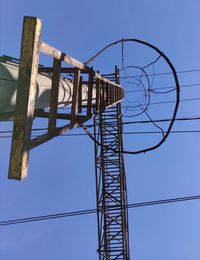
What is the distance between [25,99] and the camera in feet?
12.4

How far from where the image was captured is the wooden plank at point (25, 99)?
3.64m

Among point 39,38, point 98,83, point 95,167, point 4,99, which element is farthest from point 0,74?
point 95,167

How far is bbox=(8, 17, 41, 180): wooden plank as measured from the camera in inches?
143

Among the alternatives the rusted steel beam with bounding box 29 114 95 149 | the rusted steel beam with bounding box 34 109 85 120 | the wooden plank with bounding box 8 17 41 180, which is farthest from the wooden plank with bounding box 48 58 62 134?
the wooden plank with bounding box 8 17 41 180

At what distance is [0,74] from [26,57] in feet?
1.88

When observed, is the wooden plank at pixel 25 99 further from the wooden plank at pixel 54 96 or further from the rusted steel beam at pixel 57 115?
the rusted steel beam at pixel 57 115

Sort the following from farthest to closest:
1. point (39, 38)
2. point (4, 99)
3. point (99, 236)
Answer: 1. point (99, 236)
2. point (4, 99)
3. point (39, 38)

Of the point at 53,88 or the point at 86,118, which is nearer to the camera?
the point at 53,88

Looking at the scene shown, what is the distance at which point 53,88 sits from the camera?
16.5 ft

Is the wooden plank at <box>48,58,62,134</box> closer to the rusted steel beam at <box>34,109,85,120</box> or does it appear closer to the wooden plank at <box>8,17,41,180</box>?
the rusted steel beam at <box>34,109,85,120</box>

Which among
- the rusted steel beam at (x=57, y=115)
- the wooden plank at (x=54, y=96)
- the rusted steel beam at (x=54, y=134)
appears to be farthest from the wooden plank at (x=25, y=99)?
the rusted steel beam at (x=57, y=115)

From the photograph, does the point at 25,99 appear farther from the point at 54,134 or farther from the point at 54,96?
the point at 54,96

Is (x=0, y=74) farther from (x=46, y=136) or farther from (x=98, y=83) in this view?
(x=98, y=83)

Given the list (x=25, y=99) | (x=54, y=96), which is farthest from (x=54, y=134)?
(x=25, y=99)
